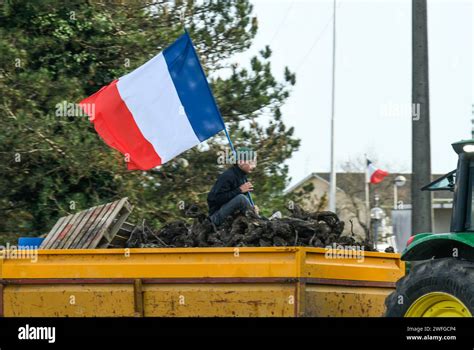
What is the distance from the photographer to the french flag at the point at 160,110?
11734 mm

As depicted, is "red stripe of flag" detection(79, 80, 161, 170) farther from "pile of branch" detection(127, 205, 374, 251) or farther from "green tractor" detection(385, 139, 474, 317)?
"green tractor" detection(385, 139, 474, 317)

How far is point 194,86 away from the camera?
38.9ft

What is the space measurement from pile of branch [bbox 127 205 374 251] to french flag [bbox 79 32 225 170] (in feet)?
6.22

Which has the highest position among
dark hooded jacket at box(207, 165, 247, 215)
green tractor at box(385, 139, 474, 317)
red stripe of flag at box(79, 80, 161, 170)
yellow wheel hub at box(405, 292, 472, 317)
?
red stripe of flag at box(79, 80, 161, 170)

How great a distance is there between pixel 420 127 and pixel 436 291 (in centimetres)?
627

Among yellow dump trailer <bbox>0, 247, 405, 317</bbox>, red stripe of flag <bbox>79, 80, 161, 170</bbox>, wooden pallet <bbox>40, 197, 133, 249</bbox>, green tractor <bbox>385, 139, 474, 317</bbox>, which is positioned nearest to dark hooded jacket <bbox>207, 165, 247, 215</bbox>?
Answer: wooden pallet <bbox>40, 197, 133, 249</bbox>

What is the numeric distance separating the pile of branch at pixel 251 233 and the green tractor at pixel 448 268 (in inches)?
67.2

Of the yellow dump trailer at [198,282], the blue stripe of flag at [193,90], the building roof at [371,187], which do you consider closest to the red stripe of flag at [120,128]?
the blue stripe of flag at [193,90]

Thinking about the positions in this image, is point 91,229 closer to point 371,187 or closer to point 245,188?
point 245,188

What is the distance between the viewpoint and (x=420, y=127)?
1302cm

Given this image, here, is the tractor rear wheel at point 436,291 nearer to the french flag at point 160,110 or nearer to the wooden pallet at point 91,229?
the wooden pallet at point 91,229

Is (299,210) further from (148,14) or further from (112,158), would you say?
(148,14)

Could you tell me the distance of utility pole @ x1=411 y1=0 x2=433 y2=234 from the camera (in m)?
13.0

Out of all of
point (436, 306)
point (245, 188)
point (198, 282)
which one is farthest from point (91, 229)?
point (436, 306)
